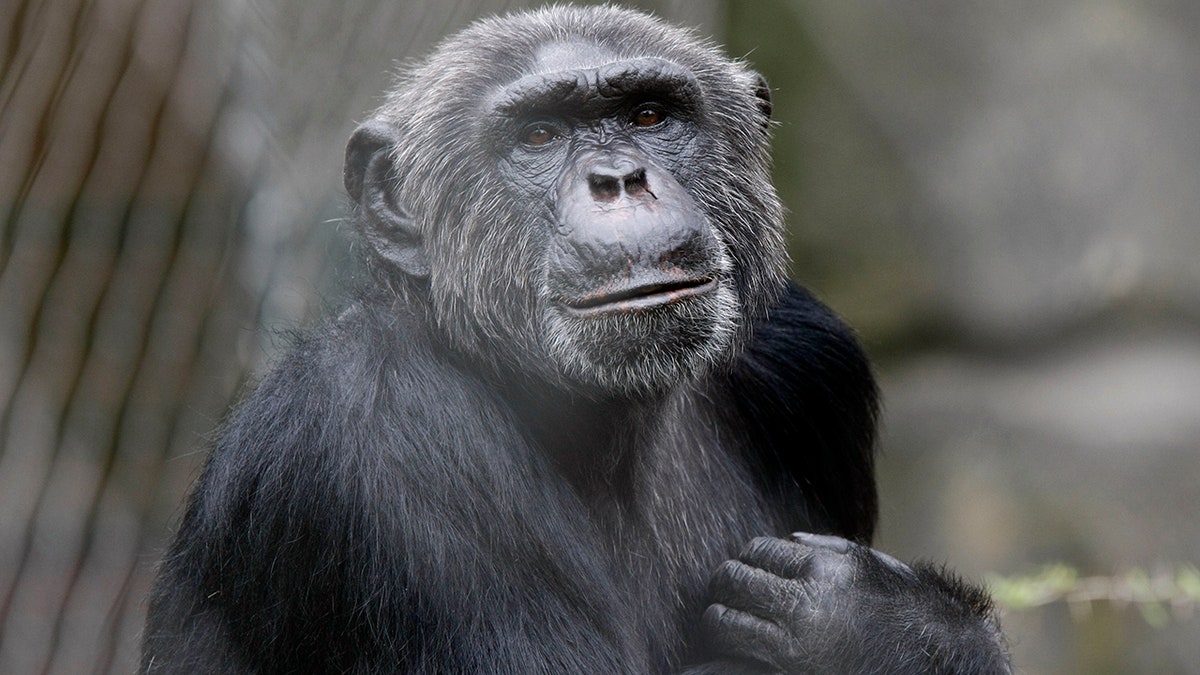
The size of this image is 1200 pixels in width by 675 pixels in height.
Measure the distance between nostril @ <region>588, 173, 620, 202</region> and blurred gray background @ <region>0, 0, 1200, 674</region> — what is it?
117cm

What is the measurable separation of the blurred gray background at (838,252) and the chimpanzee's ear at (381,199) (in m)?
0.48

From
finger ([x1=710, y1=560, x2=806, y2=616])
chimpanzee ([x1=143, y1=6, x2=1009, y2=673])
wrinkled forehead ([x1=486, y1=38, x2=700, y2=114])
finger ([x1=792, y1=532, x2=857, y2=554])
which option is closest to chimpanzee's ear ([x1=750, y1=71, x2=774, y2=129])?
chimpanzee ([x1=143, y1=6, x2=1009, y2=673])

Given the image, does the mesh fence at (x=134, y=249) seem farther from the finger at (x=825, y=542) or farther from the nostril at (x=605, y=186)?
the finger at (x=825, y=542)

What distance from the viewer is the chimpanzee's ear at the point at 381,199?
11.0ft

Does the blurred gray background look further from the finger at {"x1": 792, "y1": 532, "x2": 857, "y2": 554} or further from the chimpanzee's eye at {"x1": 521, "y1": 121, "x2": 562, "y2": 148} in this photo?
the finger at {"x1": 792, "y1": 532, "x2": 857, "y2": 554}

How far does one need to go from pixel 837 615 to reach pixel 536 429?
894mm

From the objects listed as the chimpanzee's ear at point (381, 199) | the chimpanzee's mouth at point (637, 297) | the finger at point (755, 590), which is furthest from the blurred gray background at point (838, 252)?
the finger at point (755, 590)

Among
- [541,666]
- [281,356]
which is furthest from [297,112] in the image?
[541,666]

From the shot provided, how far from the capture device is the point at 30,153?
417 centimetres

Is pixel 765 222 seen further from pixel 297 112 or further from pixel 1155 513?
pixel 1155 513

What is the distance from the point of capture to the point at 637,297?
2.98 m

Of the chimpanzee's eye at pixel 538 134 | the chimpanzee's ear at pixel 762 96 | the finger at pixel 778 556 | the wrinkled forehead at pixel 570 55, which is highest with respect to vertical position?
the wrinkled forehead at pixel 570 55

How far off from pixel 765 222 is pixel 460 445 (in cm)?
113

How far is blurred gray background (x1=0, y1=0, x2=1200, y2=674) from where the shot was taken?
4438 mm
